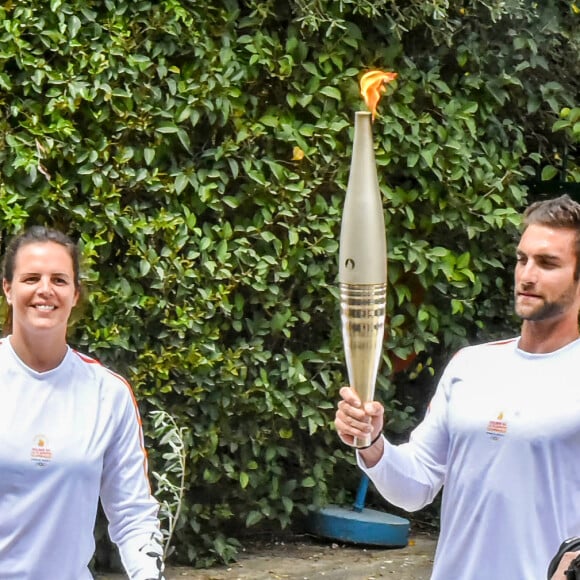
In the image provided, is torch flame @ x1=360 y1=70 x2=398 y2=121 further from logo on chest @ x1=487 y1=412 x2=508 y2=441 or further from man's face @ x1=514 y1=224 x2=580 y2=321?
logo on chest @ x1=487 y1=412 x2=508 y2=441

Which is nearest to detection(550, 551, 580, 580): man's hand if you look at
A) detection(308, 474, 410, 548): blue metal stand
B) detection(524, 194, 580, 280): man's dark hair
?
detection(524, 194, 580, 280): man's dark hair

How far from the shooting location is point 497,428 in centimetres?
324

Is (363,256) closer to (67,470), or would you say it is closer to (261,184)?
(67,470)

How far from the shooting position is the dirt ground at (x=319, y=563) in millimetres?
6250

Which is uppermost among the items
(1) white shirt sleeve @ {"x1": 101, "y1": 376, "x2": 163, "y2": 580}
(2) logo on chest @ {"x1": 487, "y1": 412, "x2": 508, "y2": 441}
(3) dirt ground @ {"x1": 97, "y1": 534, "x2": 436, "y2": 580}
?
(2) logo on chest @ {"x1": 487, "y1": 412, "x2": 508, "y2": 441}

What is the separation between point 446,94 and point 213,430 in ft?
6.76

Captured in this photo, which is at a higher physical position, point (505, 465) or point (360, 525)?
point (505, 465)

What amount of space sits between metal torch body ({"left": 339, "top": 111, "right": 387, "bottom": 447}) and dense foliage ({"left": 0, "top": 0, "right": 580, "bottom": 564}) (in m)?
2.77

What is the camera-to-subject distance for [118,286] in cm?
578

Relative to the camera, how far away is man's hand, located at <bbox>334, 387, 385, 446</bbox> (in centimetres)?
317

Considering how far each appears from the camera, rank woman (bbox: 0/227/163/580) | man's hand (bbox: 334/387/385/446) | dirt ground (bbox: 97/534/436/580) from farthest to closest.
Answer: dirt ground (bbox: 97/534/436/580) < woman (bbox: 0/227/163/580) < man's hand (bbox: 334/387/385/446)

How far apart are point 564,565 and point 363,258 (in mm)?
897

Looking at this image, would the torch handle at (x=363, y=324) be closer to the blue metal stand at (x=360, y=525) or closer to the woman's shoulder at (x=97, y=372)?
the woman's shoulder at (x=97, y=372)

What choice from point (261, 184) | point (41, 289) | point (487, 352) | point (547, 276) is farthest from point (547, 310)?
point (261, 184)
